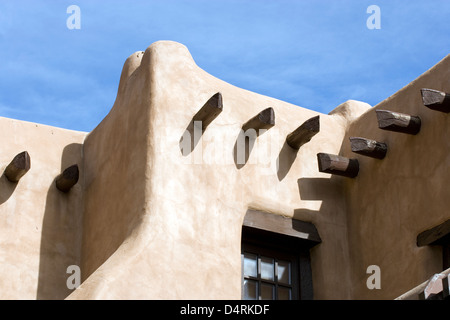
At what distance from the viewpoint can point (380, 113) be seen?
1024cm

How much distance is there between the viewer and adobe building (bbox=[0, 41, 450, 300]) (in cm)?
954

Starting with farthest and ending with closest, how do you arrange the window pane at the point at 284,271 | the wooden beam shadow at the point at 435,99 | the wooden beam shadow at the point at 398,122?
the window pane at the point at 284,271
the wooden beam shadow at the point at 398,122
the wooden beam shadow at the point at 435,99

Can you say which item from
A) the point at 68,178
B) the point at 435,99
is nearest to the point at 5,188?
the point at 68,178

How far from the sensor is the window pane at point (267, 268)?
10.1m

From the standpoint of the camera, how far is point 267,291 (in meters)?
10.0

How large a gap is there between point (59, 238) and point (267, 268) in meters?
2.25

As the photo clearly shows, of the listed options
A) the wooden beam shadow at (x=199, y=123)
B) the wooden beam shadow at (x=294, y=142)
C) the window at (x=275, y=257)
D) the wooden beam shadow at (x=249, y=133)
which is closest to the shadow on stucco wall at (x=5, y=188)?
the wooden beam shadow at (x=199, y=123)

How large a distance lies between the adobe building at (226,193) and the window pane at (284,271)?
29 mm

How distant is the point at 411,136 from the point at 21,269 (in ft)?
14.0

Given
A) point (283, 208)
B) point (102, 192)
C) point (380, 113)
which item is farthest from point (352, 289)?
point (102, 192)

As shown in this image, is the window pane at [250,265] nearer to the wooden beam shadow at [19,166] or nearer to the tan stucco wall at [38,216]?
the tan stucco wall at [38,216]

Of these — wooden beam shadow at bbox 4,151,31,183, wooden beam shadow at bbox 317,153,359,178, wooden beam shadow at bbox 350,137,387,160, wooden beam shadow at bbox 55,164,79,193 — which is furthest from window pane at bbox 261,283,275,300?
wooden beam shadow at bbox 4,151,31,183

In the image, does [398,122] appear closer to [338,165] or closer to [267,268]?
[338,165]
